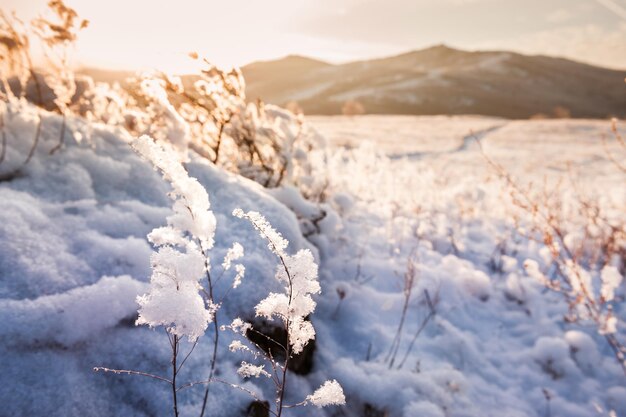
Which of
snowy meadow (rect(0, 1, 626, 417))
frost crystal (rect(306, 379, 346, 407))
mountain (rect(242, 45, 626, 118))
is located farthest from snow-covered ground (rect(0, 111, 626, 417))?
mountain (rect(242, 45, 626, 118))

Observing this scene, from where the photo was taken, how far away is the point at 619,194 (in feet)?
16.1

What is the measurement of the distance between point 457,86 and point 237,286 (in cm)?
9291

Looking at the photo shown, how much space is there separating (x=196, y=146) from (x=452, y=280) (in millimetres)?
2204

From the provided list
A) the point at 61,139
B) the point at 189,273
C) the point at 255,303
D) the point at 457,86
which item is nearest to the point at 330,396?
the point at 189,273

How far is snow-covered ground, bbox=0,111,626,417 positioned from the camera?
1.25m

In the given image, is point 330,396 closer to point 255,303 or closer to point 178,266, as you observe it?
point 178,266

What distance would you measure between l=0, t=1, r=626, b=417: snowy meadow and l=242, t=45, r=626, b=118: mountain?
203ft

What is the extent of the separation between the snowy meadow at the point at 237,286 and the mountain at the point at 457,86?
6178 centimetres

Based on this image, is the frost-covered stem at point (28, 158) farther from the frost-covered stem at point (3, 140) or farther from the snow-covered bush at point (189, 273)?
the snow-covered bush at point (189, 273)

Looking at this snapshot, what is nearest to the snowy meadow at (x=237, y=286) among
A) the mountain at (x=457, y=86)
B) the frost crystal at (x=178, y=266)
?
the frost crystal at (x=178, y=266)

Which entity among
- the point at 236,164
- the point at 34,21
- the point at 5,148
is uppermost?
the point at 34,21

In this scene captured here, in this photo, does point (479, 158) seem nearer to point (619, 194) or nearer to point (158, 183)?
point (619, 194)

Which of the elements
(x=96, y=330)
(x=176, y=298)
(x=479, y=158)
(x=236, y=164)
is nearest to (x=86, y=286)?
(x=96, y=330)

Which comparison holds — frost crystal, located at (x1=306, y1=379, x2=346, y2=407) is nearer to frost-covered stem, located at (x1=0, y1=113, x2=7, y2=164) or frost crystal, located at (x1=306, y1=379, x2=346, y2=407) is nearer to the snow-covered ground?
the snow-covered ground
